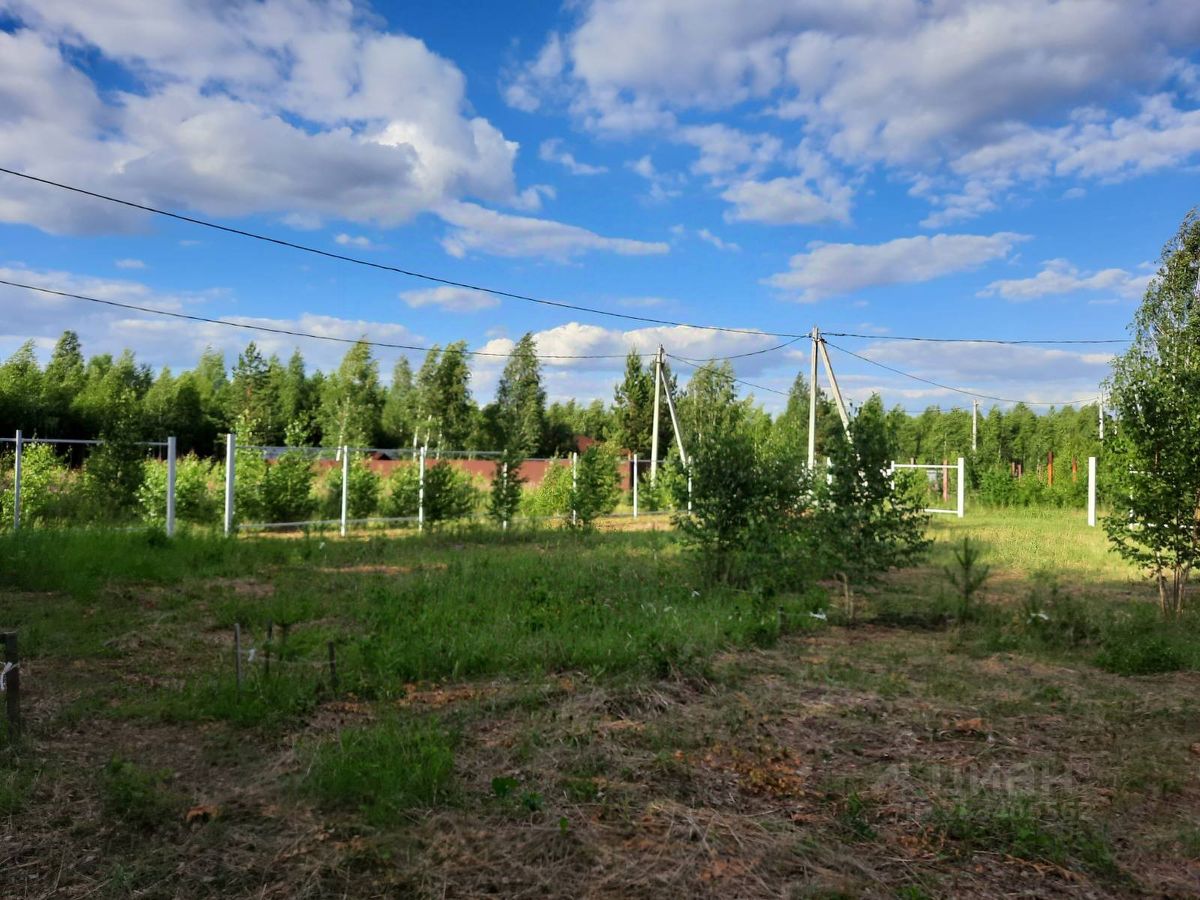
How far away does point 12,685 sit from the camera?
421cm

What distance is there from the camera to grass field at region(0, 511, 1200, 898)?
3.16m

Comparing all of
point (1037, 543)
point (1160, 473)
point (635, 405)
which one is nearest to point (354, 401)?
point (635, 405)

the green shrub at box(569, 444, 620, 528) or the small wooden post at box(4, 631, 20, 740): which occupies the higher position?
the green shrub at box(569, 444, 620, 528)

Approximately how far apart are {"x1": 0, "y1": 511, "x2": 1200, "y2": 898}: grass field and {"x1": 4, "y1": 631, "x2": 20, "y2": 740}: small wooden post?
0.11m

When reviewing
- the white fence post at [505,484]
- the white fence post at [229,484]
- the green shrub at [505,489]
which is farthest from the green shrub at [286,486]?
the white fence post at [505,484]

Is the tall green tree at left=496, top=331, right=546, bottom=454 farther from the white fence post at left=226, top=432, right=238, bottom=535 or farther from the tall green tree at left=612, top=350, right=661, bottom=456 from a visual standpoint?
the white fence post at left=226, top=432, right=238, bottom=535

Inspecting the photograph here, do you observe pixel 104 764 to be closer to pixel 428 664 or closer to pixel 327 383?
pixel 428 664

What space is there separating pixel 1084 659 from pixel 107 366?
51224mm

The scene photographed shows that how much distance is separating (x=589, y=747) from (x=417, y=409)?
36885mm

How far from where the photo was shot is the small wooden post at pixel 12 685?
4.18 m

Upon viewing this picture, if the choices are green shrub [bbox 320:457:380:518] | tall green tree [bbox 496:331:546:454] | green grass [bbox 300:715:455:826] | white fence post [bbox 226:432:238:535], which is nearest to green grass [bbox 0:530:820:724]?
green grass [bbox 300:715:455:826]

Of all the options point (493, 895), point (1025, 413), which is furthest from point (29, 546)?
point (1025, 413)

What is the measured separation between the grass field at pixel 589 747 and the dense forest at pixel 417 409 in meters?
18.9

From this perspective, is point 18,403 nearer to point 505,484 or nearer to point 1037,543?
point 505,484
